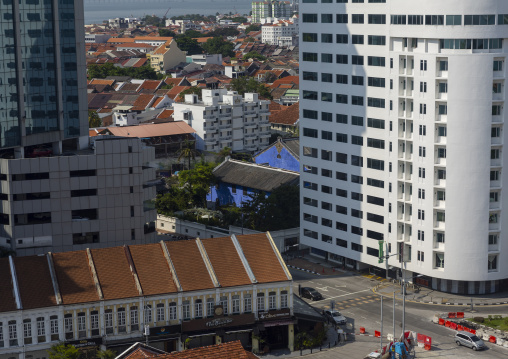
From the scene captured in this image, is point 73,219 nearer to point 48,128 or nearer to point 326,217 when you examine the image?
point 48,128

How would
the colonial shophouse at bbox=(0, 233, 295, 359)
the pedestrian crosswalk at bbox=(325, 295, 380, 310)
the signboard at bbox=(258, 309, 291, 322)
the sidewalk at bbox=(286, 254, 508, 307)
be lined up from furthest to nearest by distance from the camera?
the sidewalk at bbox=(286, 254, 508, 307) < the pedestrian crosswalk at bbox=(325, 295, 380, 310) < the signboard at bbox=(258, 309, 291, 322) < the colonial shophouse at bbox=(0, 233, 295, 359)

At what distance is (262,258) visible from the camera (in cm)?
9806

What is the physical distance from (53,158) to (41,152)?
607 cm

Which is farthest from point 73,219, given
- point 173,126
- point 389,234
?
point 173,126

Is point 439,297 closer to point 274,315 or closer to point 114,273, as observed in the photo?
point 274,315

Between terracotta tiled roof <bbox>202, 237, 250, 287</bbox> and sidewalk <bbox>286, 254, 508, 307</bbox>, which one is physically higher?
terracotta tiled roof <bbox>202, 237, 250, 287</bbox>

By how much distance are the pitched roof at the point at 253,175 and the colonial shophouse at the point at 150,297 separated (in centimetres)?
4607

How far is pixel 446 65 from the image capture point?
109438 mm

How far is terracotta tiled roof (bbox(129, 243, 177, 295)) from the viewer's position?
92188 mm

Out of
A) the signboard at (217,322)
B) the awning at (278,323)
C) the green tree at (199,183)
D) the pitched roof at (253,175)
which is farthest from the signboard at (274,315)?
the green tree at (199,183)

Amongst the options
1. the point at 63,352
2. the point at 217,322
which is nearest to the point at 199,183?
the point at 217,322

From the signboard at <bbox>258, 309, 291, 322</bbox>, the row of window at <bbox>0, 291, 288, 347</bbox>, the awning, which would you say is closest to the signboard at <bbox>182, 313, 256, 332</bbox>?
the row of window at <bbox>0, 291, 288, 347</bbox>

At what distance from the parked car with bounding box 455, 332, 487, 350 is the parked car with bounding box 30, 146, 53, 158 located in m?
55.8

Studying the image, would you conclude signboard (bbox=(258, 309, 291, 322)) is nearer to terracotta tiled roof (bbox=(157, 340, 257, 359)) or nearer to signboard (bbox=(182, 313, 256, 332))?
signboard (bbox=(182, 313, 256, 332))
